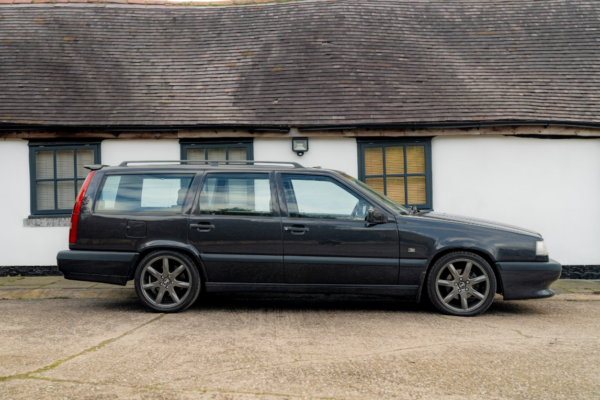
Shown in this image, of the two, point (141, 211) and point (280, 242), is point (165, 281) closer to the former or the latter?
point (141, 211)

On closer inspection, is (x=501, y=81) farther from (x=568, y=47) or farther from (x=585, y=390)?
(x=585, y=390)

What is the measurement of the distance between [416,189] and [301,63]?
10.8 feet

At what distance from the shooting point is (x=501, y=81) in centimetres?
1003

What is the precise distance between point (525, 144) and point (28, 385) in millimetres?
8214

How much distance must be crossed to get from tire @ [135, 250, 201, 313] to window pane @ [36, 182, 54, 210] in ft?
13.0

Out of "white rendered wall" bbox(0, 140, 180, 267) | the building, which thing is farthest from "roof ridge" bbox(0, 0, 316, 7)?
"white rendered wall" bbox(0, 140, 180, 267)

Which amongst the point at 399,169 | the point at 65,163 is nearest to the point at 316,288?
the point at 399,169

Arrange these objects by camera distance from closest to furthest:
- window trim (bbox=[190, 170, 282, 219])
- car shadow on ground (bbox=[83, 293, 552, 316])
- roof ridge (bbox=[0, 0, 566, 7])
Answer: window trim (bbox=[190, 170, 282, 219]) → car shadow on ground (bbox=[83, 293, 552, 316]) → roof ridge (bbox=[0, 0, 566, 7])

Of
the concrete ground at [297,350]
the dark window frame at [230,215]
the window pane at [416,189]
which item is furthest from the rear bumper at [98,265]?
the window pane at [416,189]

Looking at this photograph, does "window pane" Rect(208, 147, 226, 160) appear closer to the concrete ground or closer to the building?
the building

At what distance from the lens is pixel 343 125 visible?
9000mm

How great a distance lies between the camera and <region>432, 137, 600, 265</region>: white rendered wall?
920 centimetres

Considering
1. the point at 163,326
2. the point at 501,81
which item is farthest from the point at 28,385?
the point at 501,81

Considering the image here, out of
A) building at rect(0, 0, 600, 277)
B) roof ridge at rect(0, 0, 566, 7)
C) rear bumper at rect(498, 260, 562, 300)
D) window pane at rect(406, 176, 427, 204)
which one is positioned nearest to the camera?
rear bumper at rect(498, 260, 562, 300)
